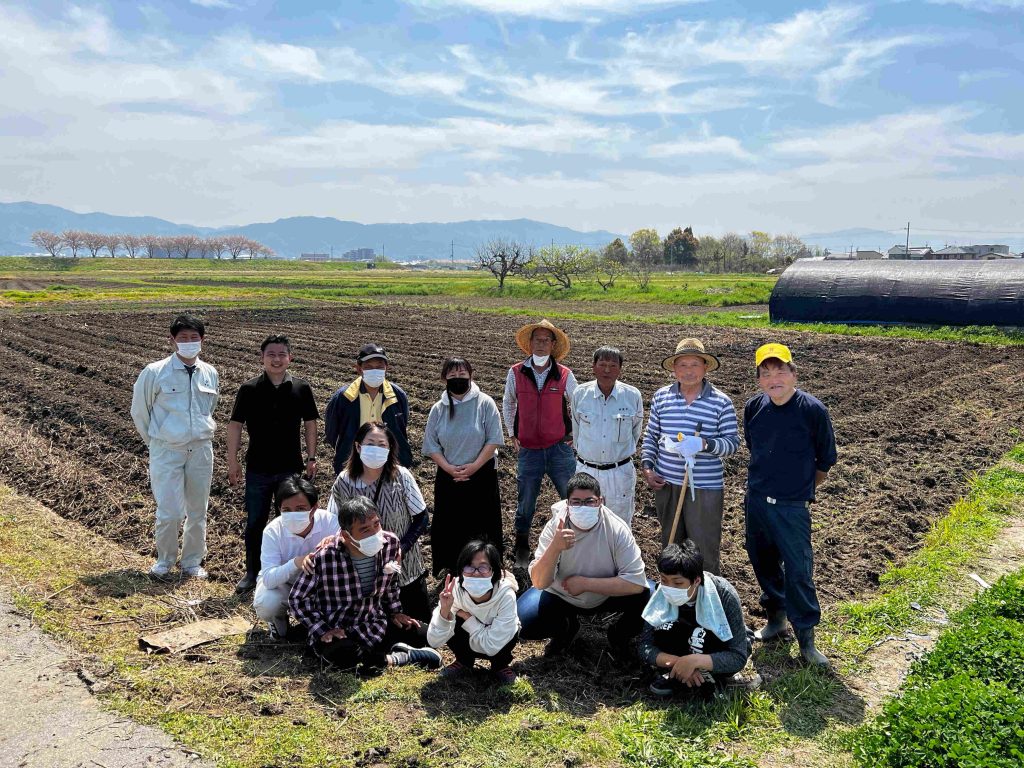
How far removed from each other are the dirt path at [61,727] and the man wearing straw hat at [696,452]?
3.09 metres

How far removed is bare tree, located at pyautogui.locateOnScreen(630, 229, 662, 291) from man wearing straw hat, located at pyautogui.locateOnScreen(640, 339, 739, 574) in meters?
51.7

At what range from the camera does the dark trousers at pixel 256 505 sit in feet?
18.7

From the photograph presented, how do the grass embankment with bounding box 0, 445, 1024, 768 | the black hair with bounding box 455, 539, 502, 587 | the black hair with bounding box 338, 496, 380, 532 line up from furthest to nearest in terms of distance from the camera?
1. the black hair with bounding box 338, 496, 380, 532
2. the black hair with bounding box 455, 539, 502, 587
3. the grass embankment with bounding box 0, 445, 1024, 768

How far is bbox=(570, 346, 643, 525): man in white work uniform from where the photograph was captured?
5.37 meters

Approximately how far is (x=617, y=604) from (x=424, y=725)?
143 cm

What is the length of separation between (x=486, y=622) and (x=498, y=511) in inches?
58.8

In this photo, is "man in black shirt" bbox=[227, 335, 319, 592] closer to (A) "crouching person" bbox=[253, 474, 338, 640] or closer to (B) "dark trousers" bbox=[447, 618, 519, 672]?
(A) "crouching person" bbox=[253, 474, 338, 640]

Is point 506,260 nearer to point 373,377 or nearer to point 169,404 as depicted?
point 169,404

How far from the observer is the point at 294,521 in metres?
4.74

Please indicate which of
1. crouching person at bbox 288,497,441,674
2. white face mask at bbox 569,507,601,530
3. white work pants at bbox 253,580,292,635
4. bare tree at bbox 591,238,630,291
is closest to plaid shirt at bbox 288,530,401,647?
crouching person at bbox 288,497,441,674

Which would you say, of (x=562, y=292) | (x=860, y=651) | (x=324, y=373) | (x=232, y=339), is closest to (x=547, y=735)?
(x=860, y=651)

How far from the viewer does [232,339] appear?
21.4 m

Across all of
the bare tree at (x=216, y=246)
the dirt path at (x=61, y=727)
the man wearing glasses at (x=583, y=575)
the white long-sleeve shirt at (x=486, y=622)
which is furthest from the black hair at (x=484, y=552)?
the bare tree at (x=216, y=246)

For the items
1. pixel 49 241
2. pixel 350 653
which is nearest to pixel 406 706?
pixel 350 653
